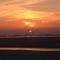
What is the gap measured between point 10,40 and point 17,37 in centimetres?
29

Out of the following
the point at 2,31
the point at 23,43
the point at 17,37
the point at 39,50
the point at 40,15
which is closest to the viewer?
the point at 39,50

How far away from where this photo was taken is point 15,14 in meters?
6.78

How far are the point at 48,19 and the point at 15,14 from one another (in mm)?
916

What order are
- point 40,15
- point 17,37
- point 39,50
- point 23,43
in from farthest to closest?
point 40,15, point 17,37, point 23,43, point 39,50

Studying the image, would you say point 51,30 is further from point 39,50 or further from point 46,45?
point 39,50

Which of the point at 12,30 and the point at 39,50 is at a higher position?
the point at 12,30

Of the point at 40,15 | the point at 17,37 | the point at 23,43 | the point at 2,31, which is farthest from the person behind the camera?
the point at 40,15

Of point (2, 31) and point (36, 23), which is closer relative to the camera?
point (2, 31)

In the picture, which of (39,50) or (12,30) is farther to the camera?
(12,30)

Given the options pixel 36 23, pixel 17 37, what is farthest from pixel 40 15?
pixel 17 37

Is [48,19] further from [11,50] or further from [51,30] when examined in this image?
[11,50]
